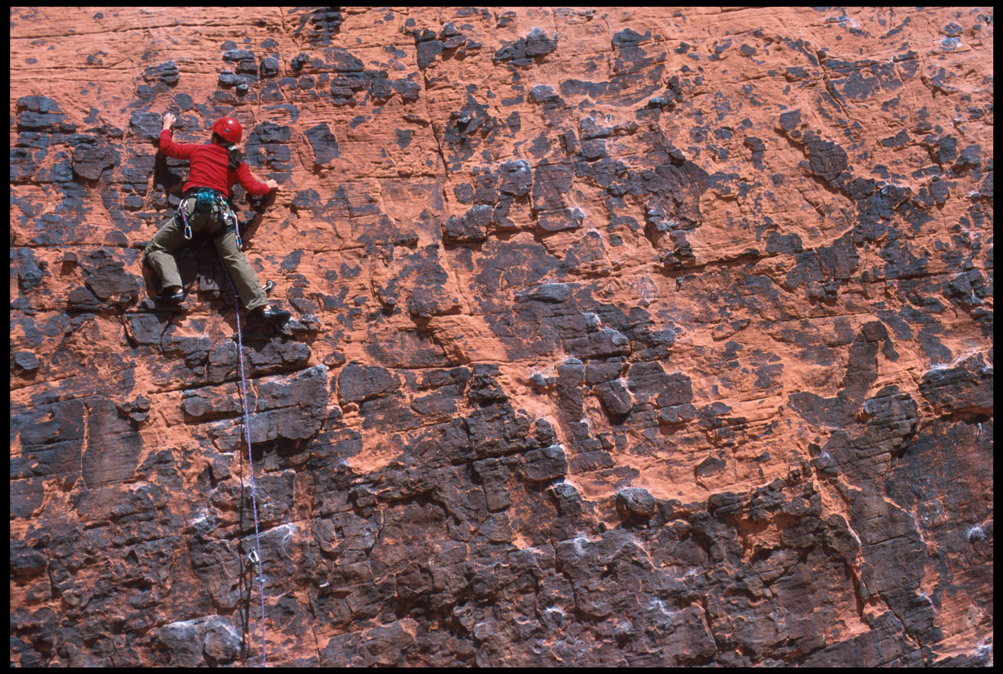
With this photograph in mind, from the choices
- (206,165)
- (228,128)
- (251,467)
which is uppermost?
(228,128)

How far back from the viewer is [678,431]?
4281 mm

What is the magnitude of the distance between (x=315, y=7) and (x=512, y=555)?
3.42 m

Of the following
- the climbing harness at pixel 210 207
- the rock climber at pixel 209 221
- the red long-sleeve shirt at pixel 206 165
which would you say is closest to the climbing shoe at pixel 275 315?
the rock climber at pixel 209 221

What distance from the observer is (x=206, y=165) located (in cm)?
400

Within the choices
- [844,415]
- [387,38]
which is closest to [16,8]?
[387,38]

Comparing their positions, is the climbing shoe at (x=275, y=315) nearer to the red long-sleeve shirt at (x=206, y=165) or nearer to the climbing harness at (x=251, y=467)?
the climbing harness at (x=251, y=467)

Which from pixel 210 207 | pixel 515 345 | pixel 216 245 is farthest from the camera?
pixel 515 345

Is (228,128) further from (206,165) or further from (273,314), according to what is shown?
(273,314)

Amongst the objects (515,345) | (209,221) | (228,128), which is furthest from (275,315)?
(515,345)

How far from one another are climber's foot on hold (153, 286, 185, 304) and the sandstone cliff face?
66 mm

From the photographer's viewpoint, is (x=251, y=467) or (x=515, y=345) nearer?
(x=251, y=467)

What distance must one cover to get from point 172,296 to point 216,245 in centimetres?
36

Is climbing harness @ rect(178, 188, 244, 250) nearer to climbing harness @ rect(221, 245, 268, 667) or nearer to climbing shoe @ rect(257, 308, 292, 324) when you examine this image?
climbing harness @ rect(221, 245, 268, 667)

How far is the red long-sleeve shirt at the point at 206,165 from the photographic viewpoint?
3.99m
